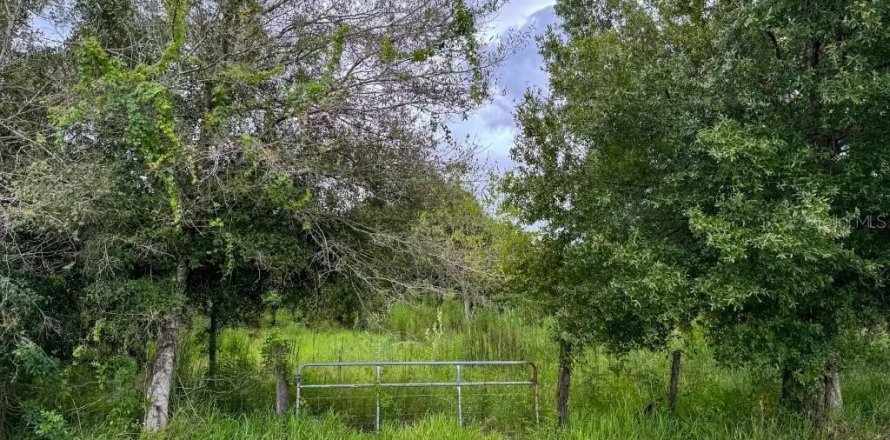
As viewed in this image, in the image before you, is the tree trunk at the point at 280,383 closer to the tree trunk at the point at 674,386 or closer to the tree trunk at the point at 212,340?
the tree trunk at the point at 212,340

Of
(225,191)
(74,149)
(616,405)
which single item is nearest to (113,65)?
(74,149)

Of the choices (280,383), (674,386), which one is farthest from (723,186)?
(280,383)

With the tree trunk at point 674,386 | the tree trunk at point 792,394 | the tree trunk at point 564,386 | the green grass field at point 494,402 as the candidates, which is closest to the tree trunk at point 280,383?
the green grass field at point 494,402

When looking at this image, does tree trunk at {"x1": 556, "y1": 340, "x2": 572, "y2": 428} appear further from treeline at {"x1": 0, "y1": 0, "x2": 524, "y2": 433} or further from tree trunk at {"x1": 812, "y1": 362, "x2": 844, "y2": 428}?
tree trunk at {"x1": 812, "y1": 362, "x2": 844, "y2": 428}

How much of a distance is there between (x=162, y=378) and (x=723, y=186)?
538cm

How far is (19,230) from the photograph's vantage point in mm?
5152

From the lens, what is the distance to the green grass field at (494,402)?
5375 mm

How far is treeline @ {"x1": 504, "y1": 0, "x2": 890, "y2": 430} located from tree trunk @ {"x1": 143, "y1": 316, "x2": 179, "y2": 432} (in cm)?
373

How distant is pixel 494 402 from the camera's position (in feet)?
21.6

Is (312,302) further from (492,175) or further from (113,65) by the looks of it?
(113,65)

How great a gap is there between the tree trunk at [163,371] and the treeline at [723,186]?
360cm

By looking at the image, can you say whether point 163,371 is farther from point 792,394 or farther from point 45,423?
point 792,394

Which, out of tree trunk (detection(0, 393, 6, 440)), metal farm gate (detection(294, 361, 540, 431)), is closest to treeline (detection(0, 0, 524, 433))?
tree trunk (detection(0, 393, 6, 440))

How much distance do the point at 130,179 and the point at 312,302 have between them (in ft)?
7.62
